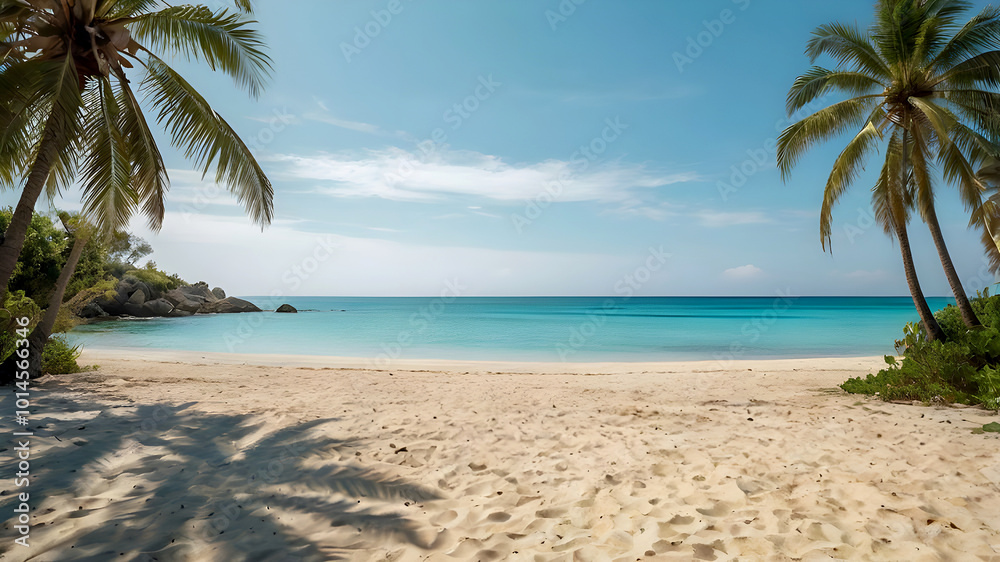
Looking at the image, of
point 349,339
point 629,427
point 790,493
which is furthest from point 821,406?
point 349,339

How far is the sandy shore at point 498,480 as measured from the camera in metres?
2.96

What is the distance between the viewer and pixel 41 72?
6.15 metres

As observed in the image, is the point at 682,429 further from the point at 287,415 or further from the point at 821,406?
the point at 287,415

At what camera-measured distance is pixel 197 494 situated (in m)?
3.59

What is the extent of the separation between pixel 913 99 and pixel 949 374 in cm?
567

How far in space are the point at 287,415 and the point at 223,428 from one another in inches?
34.6

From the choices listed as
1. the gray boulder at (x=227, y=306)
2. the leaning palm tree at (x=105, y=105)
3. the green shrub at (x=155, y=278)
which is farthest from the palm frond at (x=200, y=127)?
the gray boulder at (x=227, y=306)

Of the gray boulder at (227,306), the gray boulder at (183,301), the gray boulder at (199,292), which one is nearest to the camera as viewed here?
the gray boulder at (183,301)

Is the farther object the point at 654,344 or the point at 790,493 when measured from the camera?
the point at 654,344

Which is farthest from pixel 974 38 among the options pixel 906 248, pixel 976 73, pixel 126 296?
pixel 126 296

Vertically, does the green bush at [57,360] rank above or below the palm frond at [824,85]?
below

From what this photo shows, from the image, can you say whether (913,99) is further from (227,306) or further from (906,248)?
(227,306)

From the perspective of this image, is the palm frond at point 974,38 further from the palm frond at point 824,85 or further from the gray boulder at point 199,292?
the gray boulder at point 199,292

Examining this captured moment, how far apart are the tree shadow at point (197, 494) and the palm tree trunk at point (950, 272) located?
443 inches
